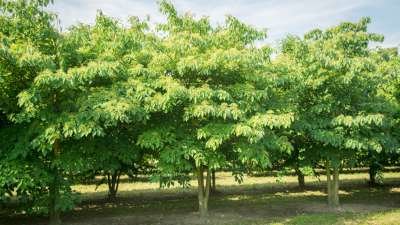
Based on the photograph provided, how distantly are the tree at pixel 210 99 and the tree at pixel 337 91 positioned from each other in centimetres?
161

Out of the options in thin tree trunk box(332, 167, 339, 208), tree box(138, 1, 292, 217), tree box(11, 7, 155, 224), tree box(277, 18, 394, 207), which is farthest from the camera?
thin tree trunk box(332, 167, 339, 208)

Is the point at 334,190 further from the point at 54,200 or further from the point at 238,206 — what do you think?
the point at 54,200

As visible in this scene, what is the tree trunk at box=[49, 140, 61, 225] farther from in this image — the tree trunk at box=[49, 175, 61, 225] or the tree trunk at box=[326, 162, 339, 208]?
the tree trunk at box=[326, 162, 339, 208]

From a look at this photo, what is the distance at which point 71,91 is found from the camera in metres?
12.8

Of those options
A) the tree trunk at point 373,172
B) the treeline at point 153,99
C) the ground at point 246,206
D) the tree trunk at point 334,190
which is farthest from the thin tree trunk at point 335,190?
the tree trunk at point 373,172

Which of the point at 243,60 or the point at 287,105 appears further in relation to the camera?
the point at 287,105

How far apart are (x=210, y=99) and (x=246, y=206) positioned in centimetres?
725

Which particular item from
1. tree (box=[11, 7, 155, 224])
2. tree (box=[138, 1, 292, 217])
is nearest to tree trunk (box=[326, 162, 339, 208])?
tree (box=[138, 1, 292, 217])

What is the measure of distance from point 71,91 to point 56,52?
1.26m

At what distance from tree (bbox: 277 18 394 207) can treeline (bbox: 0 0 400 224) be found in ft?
0.19

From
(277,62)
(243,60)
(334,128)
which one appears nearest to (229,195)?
(334,128)

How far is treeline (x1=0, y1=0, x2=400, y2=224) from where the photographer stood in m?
11.8

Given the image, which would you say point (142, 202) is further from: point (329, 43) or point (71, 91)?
point (329, 43)

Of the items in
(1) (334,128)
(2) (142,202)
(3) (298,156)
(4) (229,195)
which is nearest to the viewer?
(1) (334,128)
